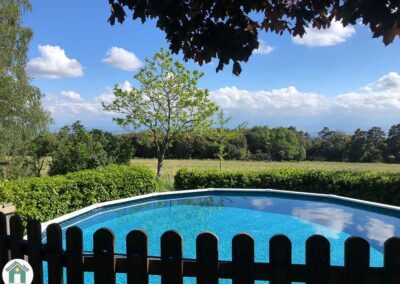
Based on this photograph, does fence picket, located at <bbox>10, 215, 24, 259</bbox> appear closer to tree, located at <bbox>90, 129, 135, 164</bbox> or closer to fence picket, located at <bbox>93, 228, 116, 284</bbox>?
fence picket, located at <bbox>93, 228, 116, 284</bbox>

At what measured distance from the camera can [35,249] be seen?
224 cm

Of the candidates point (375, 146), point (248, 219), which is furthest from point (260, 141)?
point (248, 219)

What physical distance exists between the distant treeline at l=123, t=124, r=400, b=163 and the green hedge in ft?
Answer: 67.7

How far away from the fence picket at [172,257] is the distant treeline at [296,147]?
101 feet

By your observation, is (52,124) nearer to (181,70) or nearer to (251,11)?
(181,70)

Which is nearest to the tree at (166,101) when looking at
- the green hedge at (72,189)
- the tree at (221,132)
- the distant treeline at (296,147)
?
the tree at (221,132)

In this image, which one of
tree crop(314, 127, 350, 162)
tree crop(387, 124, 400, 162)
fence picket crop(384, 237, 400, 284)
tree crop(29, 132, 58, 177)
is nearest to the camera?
fence picket crop(384, 237, 400, 284)

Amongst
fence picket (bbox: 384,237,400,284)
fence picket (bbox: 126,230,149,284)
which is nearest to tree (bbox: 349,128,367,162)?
fence picket (bbox: 384,237,400,284)

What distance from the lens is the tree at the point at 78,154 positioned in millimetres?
13523

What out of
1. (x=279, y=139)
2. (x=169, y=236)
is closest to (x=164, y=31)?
(x=169, y=236)

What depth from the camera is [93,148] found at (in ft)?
46.0

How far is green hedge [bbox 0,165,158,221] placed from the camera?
8102mm

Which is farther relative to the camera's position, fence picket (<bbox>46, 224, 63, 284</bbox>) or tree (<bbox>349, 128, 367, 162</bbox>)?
tree (<bbox>349, 128, 367, 162</bbox>)

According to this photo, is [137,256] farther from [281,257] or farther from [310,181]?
[310,181]
